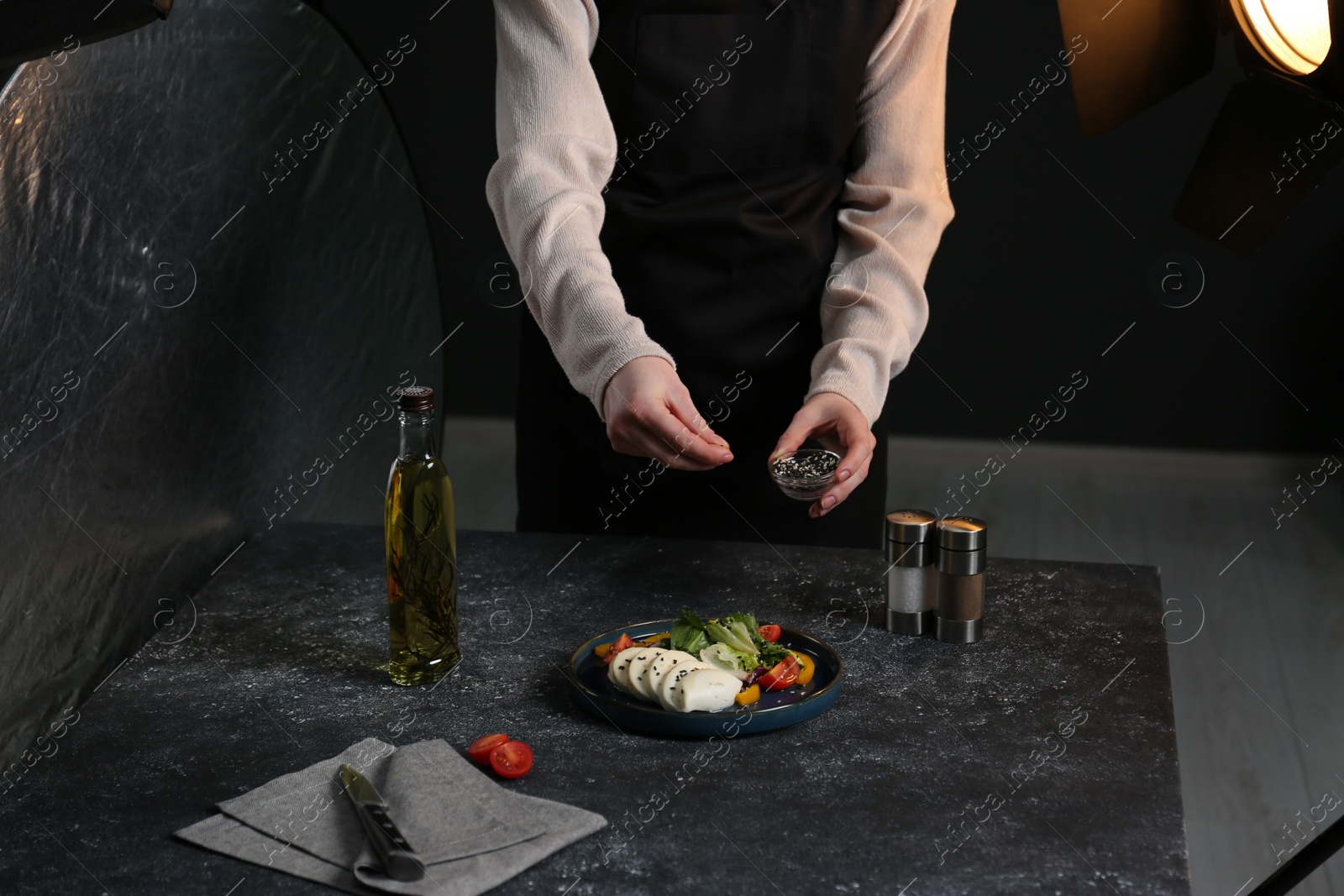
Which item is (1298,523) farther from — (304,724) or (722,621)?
(304,724)

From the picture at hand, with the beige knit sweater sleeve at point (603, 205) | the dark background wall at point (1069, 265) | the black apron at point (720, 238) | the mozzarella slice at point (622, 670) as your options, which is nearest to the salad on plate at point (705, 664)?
the mozzarella slice at point (622, 670)

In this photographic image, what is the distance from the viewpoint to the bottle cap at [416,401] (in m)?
1.02

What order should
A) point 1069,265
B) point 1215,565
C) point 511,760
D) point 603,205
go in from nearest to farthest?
point 511,760 → point 603,205 → point 1215,565 → point 1069,265

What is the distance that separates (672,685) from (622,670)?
0.21 ft

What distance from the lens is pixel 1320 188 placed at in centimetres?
368

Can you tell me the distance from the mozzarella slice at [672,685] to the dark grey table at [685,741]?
1.3 inches

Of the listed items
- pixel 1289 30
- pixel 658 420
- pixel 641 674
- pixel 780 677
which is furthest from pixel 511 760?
pixel 1289 30

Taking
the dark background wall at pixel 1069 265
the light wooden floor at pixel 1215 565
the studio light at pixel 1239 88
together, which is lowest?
the light wooden floor at pixel 1215 565

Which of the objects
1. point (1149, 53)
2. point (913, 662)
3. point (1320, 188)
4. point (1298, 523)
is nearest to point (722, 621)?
point (913, 662)

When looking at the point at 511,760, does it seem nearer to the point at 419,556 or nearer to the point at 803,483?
the point at 419,556

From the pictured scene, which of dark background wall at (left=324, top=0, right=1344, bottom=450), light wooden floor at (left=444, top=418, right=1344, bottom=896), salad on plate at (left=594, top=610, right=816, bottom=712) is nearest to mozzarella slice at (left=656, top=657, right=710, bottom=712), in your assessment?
salad on plate at (left=594, top=610, right=816, bottom=712)

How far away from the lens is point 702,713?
0.97 metres

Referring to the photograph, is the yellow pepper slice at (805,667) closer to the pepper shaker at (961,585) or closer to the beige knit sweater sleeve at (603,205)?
the pepper shaker at (961,585)

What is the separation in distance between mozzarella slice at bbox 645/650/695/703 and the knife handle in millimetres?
234
